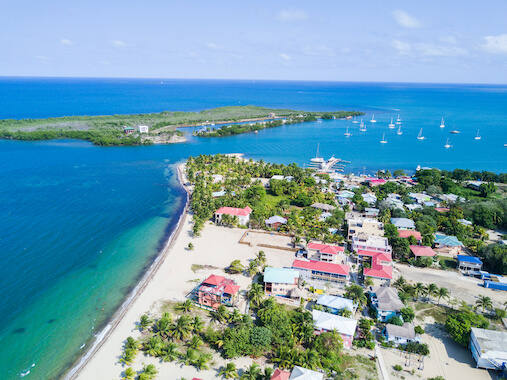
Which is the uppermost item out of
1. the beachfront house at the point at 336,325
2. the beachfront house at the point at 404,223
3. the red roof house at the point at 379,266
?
the beachfront house at the point at 404,223

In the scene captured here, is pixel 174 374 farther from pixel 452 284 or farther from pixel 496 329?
pixel 452 284

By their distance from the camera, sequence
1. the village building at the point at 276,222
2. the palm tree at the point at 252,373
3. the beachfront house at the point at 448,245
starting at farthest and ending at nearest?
the village building at the point at 276,222 < the beachfront house at the point at 448,245 < the palm tree at the point at 252,373

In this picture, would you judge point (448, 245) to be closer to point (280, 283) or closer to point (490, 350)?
point (490, 350)

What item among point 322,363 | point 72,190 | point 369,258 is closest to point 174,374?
point 322,363

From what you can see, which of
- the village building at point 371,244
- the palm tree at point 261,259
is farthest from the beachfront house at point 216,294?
the village building at point 371,244

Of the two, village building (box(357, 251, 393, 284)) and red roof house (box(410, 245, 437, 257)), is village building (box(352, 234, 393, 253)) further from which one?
red roof house (box(410, 245, 437, 257))

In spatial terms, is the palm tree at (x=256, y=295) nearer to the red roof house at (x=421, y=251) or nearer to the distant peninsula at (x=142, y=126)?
the red roof house at (x=421, y=251)
